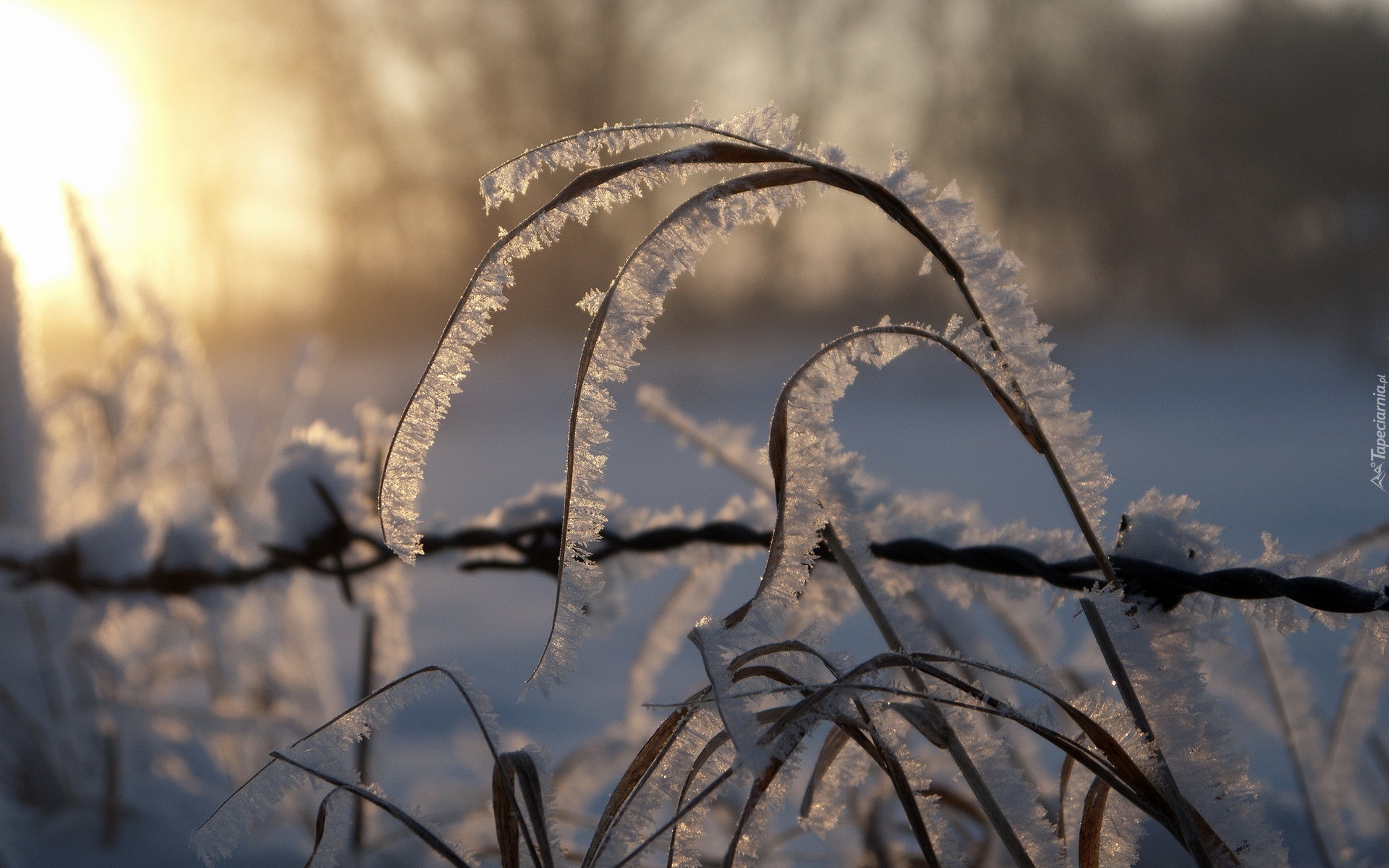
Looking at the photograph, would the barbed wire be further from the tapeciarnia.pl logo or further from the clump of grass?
the tapeciarnia.pl logo

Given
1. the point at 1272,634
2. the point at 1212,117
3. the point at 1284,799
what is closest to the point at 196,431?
the point at 1272,634

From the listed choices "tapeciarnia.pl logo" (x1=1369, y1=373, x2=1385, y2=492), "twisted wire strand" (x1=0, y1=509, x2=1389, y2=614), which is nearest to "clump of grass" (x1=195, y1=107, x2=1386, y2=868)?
"twisted wire strand" (x1=0, y1=509, x2=1389, y2=614)

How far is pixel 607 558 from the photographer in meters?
0.88

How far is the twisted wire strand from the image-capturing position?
0.54m

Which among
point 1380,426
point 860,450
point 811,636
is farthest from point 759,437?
point 811,636

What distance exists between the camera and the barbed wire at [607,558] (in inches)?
21.2

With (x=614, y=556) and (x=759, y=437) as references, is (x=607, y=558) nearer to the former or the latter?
(x=614, y=556)

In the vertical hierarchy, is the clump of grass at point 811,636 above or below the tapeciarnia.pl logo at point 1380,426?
below

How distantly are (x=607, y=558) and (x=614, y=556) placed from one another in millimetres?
11

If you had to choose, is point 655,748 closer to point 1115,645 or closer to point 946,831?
point 946,831

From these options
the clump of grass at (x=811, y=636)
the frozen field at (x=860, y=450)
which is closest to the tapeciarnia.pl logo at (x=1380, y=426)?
the frozen field at (x=860, y=450)

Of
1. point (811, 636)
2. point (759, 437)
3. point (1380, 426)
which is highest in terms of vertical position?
point (759, 437)

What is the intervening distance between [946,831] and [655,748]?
187 millimetres

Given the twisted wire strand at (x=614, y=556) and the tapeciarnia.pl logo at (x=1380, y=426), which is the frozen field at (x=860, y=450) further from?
the tapeciarnia.pl logo at (x=1380, y=426)
